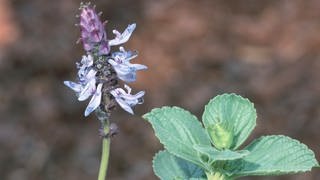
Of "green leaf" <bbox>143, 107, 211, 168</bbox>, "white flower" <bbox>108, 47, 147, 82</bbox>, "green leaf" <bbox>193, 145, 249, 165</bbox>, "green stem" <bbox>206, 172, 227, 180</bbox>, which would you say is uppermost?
"white flower" <bbox>108, 47, 147, 82</bbox>

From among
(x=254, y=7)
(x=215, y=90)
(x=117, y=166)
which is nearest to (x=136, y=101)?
(x=117, y=166)

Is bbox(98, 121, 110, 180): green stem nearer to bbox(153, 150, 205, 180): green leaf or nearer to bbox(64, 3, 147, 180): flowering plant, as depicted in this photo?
bbox(64, 3, 147, 180): flowering plant

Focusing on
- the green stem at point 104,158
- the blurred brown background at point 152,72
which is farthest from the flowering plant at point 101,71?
the blurred brown background at point 152,72

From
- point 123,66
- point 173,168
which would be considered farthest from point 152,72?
point 123,66

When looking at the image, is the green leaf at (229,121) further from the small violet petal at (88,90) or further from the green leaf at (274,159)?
the small violet petal at (88,90)

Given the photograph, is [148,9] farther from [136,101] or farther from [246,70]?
[136,101]

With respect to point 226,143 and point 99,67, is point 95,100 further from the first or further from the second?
point 226,143

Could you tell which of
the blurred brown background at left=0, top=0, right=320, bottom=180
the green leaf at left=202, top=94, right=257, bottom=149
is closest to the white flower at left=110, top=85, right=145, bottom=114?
the green leaf at left=202, top=94, right=257, bottom=149
